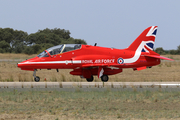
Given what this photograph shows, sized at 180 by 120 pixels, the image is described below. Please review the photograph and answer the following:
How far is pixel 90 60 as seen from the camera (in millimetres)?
24844

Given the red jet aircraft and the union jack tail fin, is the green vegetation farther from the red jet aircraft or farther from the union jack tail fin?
the union jack tail fin

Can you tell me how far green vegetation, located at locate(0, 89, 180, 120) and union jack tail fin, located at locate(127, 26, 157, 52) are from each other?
10.0m

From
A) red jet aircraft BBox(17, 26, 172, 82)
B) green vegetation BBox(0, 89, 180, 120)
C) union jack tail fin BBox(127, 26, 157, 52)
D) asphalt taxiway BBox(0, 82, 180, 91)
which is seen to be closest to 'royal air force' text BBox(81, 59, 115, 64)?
red jet aircraft BBox(17, 26, 172, 82)

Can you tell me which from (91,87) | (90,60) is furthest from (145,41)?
(91,87)

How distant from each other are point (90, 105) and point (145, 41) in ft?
47.9

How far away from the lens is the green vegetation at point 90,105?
1134 centimetres

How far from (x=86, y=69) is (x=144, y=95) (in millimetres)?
9899

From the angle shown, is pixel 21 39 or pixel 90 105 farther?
pixel 21 39

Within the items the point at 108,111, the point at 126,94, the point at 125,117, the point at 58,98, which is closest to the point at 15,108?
the point at 58,98

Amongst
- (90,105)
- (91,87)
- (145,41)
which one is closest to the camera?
(90,105)

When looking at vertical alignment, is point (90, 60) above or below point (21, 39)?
below

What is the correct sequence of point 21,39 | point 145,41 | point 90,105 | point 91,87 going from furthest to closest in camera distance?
1. point 21,39
2. point 145,41
3. point 91,87
4. point 90,105

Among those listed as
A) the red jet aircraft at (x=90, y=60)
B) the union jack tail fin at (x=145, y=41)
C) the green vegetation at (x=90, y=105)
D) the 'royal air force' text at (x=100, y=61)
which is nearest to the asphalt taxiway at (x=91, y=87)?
the green vegetation at (x=90, y=105)

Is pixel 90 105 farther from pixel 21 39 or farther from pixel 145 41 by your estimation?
pixel 21 39
